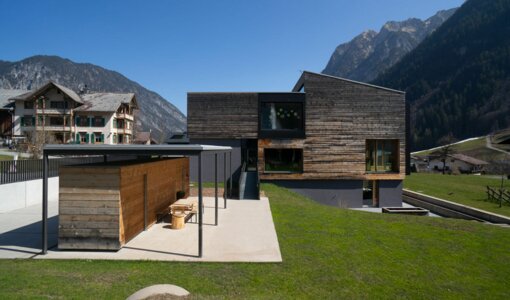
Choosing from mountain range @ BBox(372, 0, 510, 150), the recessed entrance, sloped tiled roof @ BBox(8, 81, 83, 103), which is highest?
mountain range @ BBox(372, 0, 510, 150)

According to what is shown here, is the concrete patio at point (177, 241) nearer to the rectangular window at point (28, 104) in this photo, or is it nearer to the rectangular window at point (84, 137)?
the rectangular window at point (84, 137)

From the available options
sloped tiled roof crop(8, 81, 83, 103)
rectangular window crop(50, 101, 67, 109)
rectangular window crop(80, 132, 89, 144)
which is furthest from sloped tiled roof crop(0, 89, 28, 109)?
rectangular window crop(80, 132, 89, 144)

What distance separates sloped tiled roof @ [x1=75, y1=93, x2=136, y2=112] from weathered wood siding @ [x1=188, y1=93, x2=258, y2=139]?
94.7ft

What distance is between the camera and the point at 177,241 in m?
9.40

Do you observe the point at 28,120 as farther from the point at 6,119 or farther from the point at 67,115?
the point at 67,115

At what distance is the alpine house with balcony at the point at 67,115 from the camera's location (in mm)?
44875

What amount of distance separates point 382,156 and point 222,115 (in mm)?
12580

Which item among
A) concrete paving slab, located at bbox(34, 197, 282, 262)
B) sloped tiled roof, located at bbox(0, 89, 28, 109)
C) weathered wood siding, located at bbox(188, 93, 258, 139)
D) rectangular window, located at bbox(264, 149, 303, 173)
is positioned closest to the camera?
concrete paving slab, located at bbox(34, 197, 282, 262)

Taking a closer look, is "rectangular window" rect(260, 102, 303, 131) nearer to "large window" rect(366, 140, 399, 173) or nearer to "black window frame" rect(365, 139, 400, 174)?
"black window frame" rect(365, 139, 400, 174)

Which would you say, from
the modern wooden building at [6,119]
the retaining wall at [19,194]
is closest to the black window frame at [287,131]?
the retaining wall at [19,194]

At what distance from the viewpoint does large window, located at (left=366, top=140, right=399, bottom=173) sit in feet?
79.4

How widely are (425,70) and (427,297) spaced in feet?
548

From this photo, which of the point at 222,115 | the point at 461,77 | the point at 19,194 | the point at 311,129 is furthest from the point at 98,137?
the point at 461,77

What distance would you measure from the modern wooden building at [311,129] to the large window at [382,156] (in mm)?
526
